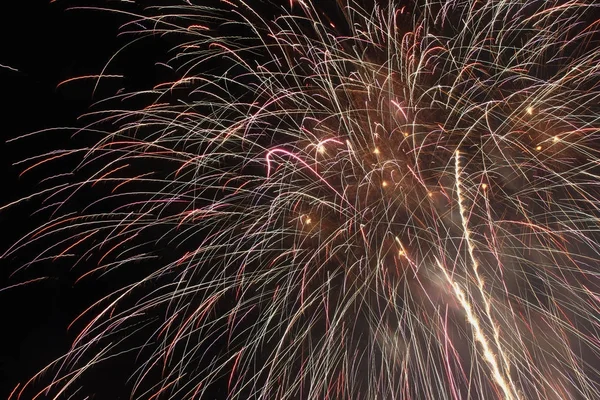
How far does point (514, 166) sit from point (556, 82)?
3.57 feet

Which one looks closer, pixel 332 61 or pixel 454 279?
pixel 454 279

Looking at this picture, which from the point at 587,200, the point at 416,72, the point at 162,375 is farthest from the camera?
the point at 162,375

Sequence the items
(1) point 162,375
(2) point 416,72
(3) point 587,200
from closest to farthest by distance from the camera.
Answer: (3) point 587,200 → (2) point 416,72 → (1) point 162,375

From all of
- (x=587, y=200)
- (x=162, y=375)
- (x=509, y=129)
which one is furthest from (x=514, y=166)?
(x=162, y=375)

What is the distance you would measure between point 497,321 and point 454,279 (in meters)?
0.74

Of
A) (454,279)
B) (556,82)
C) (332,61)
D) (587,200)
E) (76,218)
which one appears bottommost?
(454,279)

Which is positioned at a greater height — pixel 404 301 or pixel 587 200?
pixel 587 200

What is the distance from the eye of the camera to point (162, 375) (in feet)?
24.5

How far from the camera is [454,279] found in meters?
6.45

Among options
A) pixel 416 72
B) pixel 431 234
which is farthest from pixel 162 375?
pixel 416 72

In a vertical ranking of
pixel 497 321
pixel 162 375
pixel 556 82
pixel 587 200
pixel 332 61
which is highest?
pixel 332 61

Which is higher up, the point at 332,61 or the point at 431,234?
the point at 332,61

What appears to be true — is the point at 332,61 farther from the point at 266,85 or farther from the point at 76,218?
the point at 76,218

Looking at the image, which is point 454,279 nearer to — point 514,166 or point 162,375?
point 514,166
